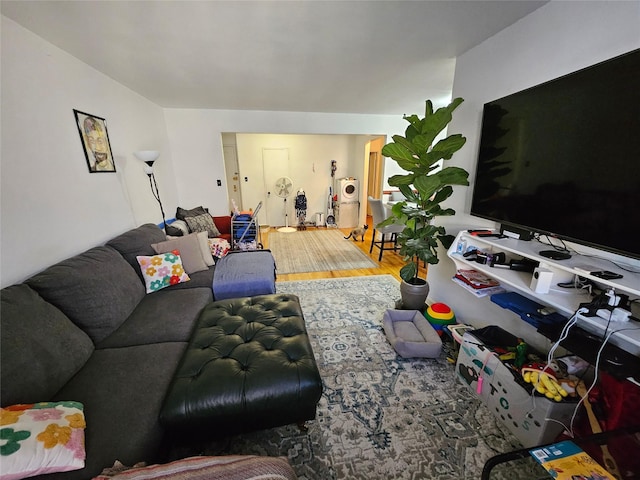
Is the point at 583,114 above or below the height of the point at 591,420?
above

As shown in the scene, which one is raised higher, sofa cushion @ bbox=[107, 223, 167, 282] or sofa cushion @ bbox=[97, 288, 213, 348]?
sofa cushion @ bbox=[107, 223, 167, 282]

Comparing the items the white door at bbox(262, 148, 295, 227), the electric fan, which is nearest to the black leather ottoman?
the electric fan

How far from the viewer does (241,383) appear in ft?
3.79

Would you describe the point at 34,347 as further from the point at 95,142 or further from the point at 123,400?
the point at 95,142

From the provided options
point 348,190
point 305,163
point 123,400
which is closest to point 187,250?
point 123,400

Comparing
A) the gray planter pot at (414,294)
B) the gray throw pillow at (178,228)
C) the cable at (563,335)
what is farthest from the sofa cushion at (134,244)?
the cable at (563,335)

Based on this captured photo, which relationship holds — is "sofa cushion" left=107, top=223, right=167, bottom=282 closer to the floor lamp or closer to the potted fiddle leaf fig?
the floor lamp

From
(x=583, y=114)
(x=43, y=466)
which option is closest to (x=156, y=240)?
(x=43, y=466)

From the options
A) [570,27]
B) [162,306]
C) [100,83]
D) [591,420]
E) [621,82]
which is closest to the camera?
[621,82]

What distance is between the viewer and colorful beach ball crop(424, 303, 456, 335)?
6.76 feet

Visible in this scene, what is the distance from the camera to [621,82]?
3.26 feet

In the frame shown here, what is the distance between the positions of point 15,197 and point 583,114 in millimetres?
2968

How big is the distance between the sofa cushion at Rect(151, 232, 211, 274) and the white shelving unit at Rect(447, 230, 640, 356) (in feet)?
7.35

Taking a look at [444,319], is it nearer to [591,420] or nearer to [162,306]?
[591,420]
